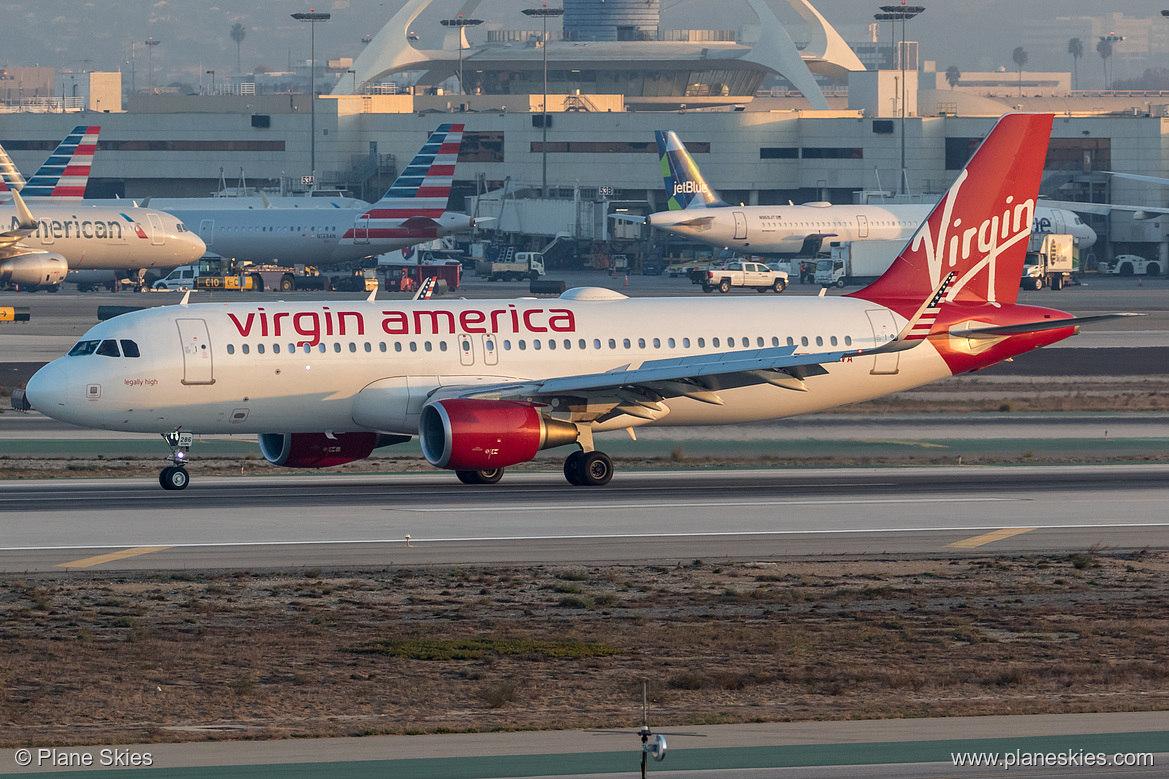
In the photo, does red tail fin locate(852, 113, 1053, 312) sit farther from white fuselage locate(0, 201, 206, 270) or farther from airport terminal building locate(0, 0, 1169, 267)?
airport terminal building locate(0, 0, 1169, 267)

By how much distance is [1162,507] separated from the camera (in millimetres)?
35344

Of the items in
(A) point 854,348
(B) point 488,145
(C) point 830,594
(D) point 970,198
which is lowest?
(C) point 830,594

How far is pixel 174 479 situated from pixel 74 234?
80.1m

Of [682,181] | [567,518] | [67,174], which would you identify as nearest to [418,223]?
[67,174]

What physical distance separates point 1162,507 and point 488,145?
15871 cm

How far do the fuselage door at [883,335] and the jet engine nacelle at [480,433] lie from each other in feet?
32.1

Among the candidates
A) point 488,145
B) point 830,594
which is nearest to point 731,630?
point 830,594

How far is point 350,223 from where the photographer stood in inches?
5054

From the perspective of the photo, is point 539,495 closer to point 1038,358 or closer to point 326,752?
point 326,752

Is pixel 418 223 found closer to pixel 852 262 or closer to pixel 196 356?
pixel 852 262

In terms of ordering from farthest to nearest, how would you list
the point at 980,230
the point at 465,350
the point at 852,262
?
the point at 852,262 → the point at 980,230 → the point at 465,350

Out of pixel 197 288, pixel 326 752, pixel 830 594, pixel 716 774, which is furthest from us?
pixel 197 288

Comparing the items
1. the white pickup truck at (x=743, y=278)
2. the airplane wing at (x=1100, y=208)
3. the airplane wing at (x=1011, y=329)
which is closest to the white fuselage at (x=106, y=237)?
the white pickup truck at (x=743, y=278)

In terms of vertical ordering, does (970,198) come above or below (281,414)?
above
